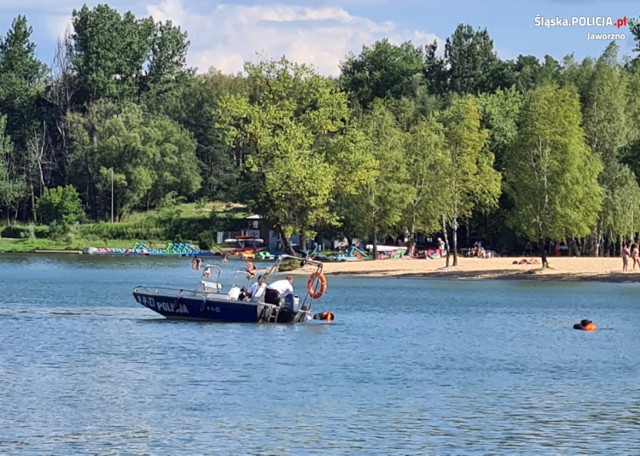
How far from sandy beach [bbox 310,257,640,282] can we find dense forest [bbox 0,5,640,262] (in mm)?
2460

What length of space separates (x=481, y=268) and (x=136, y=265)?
110 ft

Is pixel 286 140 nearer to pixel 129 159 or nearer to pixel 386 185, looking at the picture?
pixel 386 185

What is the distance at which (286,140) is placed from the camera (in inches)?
3708

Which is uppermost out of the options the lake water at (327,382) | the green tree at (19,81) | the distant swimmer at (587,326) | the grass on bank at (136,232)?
the green tree at (19,81)

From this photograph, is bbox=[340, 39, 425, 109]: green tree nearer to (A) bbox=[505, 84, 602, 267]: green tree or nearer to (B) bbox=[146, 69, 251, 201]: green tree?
(B) bbox=[146, 69, 251, 201]: green tree

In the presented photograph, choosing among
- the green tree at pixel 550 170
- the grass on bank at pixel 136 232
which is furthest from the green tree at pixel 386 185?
the grass on bank at pixel 136 232

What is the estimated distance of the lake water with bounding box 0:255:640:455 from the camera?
27891 millimetres

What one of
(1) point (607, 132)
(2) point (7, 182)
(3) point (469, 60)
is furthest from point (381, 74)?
(1) point (607, 132)

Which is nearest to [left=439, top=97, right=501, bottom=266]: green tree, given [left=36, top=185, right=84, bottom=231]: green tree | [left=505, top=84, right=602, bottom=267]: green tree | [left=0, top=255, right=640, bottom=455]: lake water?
[left=505, top=84, right=602, bottom=267]: green tree

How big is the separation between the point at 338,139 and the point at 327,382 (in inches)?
2474

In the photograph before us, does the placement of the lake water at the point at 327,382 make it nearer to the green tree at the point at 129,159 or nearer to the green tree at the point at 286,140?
the green tree at the point at 286,140

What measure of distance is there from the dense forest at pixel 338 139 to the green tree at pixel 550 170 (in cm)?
13

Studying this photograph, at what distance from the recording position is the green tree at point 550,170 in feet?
277

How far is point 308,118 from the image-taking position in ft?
317
